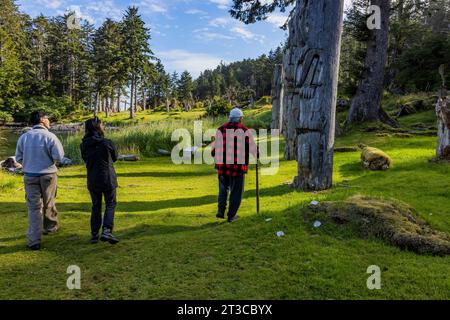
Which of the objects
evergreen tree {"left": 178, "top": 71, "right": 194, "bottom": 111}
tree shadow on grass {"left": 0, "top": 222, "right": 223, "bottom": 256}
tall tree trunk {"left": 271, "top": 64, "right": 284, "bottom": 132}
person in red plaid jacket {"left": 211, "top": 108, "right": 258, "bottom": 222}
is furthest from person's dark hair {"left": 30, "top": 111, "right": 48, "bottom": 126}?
evergreen tree {"left": 178, "top": 71, "right": 194, "bottom": 111}

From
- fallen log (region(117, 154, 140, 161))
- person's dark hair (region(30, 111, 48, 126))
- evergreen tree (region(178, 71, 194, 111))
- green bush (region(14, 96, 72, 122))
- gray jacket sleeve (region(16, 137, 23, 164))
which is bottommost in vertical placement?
fallen log (region(117, 154, 140, 161))

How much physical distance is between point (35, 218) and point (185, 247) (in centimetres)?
218

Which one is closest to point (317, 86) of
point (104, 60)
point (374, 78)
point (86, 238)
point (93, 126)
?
point (93, 126)

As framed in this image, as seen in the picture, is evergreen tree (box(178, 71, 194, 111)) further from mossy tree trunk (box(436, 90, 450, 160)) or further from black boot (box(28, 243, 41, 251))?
black boot (box(28, 243, 41, 251))

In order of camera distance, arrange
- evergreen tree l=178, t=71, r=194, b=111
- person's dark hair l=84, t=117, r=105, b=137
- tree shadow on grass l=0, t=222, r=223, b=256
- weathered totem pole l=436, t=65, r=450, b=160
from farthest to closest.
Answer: evergreen tree l=178, t=71, r=194, b=111 → weathered totem pole l=436, t=65, r=450, b=160 → person's dark hair l=84, t=117, r=105, b=137 → tree shadow on grass l=0, t=222, r=223, b=256

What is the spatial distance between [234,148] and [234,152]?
64mm

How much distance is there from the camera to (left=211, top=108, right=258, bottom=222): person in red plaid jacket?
5.80m

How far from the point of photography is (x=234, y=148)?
5.84m

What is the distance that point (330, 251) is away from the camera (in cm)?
418

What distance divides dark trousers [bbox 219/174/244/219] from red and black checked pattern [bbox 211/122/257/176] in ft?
0.43

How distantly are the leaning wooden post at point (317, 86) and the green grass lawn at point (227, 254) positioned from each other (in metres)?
0.53

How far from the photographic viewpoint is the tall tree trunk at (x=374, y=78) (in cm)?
1441

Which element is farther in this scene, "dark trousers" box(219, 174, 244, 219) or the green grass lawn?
"dark trousers" box(219, 174, 244, 219)

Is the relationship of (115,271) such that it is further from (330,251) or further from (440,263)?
(440,263)
